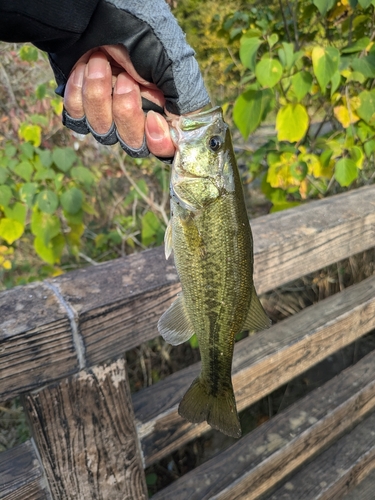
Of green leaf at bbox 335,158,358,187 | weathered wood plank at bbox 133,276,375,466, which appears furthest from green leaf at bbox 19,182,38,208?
green leaf at bbox 335,158,358,187

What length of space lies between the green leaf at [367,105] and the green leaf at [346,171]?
1.21 feet

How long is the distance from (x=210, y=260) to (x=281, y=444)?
3.46ft

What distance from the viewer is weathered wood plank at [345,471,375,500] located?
81.4 inches

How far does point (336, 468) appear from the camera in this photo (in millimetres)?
1957

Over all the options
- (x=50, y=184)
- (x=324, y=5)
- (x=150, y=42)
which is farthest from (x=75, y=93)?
(x=324, y=5)

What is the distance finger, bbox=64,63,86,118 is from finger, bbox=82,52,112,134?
3 cm

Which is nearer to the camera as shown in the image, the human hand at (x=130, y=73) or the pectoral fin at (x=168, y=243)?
the human hand at (x=130, y=73)

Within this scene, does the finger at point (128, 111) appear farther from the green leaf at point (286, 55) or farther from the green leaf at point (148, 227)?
the green leaf at point (148, 227)

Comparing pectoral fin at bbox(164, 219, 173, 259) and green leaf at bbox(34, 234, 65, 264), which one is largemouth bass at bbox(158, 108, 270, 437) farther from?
green leaf at bbox(34, 234, 65, 264)

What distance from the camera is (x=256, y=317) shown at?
128cm

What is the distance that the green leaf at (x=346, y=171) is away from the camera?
254 centimetres

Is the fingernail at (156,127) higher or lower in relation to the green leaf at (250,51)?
lower

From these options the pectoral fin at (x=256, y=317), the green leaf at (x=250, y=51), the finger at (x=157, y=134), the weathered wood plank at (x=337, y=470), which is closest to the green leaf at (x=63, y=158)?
the green leaf at (x=250, y=51)

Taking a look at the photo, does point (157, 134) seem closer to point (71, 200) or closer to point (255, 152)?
point (71, 200)
